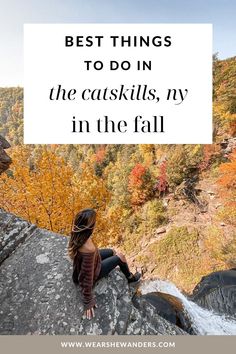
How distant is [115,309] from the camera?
485 cm

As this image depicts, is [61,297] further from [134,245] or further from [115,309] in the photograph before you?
[134,245]

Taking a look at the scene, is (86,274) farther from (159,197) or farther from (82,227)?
(159,197)

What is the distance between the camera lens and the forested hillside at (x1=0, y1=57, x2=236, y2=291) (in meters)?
10.4

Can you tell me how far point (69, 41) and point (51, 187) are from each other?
4267mm

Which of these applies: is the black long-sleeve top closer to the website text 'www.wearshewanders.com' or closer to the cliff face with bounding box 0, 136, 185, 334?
the cliff face with bounding box 0, 136, 185, 334

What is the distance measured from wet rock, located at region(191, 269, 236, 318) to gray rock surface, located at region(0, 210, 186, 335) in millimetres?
3394

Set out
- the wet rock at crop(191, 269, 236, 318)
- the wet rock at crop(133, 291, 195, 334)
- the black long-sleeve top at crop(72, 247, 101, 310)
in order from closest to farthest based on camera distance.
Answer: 1. the black long-sleeve top at crop(72, 247, 101, 310)
2. the wet rock at crop(133, 291, 195, 334)
3. the wet rock at crop(191, 269, 236, 318)

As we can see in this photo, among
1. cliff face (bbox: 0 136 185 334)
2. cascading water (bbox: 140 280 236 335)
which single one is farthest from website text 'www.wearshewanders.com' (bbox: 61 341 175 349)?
cascading water (bbox: 140 280 236 335)

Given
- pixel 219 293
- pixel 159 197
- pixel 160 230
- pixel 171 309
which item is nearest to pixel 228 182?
pixel 160 230

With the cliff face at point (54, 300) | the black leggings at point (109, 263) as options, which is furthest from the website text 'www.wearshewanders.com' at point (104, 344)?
the black leggings at point (109, 263)

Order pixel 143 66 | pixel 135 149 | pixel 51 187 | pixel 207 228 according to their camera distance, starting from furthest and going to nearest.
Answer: pixel 135 149, pixel 207 228, pixel 51 187, pixel 143 66

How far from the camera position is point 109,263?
5.23 meters

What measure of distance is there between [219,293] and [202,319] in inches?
73.7

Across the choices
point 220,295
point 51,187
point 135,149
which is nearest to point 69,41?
point 51,187
